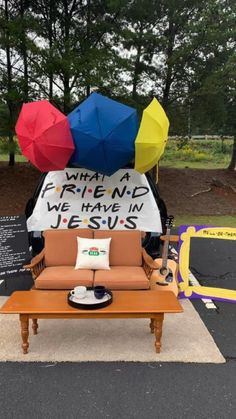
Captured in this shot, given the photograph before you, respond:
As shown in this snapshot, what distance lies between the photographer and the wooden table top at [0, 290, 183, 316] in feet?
12.6

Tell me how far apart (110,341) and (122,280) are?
84cm

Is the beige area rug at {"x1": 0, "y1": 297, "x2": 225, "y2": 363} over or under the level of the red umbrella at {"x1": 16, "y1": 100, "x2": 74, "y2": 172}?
under

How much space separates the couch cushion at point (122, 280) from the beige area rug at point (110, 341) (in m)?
0.43

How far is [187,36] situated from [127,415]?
12895mm

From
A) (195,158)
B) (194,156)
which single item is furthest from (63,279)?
(194,156)

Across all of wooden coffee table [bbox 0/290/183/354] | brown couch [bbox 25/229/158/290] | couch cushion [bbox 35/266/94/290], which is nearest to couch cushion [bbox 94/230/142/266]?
brown couch [bbox 25/229/158/290]

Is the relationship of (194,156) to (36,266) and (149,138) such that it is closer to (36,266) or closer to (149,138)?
(149,138)

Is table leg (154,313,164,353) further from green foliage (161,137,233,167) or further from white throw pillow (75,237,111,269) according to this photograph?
green foliage (161,137,233,167)

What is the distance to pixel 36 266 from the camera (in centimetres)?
502

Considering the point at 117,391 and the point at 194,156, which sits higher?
the point at 194,156

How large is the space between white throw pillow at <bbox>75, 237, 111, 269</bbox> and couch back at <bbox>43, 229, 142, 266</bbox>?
0.15 meters

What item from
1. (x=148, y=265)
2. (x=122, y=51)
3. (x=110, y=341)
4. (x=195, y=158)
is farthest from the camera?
(x=195, y=158)

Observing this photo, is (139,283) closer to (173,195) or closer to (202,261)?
(202,261)

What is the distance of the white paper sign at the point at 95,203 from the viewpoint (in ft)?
19.0
